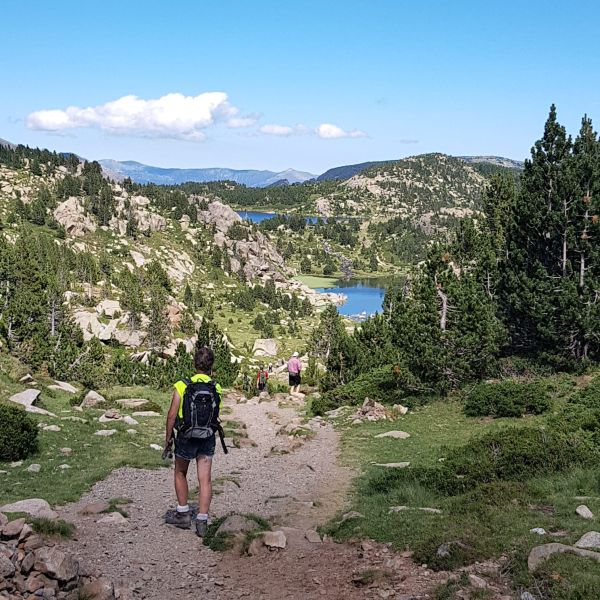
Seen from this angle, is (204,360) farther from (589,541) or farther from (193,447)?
(589,541)

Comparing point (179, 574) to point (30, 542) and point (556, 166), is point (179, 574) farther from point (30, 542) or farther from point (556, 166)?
point (556, 166)

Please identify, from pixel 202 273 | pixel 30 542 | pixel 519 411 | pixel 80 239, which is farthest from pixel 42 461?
pixel 202 273

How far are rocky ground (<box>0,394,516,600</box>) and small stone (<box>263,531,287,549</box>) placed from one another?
2.8 inches

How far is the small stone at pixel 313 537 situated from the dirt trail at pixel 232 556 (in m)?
0.12

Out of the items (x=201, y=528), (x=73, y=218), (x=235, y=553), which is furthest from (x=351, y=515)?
(x=73, y=218)

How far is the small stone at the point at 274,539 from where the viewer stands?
9242 millimetres

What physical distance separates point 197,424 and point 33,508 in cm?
368

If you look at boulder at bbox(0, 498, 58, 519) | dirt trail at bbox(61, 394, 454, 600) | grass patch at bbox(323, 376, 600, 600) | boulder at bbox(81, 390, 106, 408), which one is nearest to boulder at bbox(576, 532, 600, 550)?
grass patch at bbox(323, 376, 600, 600)

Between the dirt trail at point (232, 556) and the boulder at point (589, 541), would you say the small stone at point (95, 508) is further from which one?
the boulder at point (589, 541)

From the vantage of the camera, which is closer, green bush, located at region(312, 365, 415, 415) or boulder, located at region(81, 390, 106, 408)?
boulder, located at region(81, 390, 106, 408)

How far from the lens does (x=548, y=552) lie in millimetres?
7520

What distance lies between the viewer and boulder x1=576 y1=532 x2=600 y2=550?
7930 millimetres

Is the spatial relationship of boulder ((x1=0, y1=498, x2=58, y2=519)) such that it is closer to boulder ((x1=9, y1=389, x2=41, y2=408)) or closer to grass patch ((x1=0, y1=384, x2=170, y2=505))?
grass patch ((x1=0, y1=384, x2=170, y2=505))

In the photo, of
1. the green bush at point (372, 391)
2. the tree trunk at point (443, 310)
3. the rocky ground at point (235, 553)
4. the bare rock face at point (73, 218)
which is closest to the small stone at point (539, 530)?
the rocky ground at point (235, 553)
